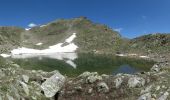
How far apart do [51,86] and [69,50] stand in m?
170

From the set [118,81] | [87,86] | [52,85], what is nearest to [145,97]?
[118,81]

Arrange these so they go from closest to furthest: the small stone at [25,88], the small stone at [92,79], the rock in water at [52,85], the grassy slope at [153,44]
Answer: the small stone at [25,88]
the rock in water at [52,85]
the small stone at [92,79]
the grassy slope at [153,44]

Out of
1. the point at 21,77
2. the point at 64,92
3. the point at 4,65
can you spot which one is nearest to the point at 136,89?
the point at 64,92

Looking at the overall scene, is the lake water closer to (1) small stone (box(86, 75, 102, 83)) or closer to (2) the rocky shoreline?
(1) small stone (box(86, 75, 102, 83))

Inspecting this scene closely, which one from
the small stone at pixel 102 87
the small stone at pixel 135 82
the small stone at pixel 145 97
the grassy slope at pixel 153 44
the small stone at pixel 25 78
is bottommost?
the small stone at pixel 145 97

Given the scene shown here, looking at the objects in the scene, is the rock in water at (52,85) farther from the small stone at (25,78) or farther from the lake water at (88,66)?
the lake water at (88,66)

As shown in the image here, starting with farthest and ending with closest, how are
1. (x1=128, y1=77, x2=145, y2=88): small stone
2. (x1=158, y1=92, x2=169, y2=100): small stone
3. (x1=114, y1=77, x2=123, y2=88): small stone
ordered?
(x1=114, y1=77, x2=123, y2=88): small stone < (x1=128, y1=77, x2=145, y2=88): small stone < (x1=158, y1=92, x2=169, y2=100): small stone

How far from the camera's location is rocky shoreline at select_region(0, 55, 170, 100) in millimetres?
24703

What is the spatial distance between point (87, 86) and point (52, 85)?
3.22 m

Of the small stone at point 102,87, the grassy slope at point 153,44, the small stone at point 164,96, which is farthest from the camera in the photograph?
the grassy slope at point 153,44

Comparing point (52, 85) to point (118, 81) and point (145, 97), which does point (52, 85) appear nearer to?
point (118, 81)

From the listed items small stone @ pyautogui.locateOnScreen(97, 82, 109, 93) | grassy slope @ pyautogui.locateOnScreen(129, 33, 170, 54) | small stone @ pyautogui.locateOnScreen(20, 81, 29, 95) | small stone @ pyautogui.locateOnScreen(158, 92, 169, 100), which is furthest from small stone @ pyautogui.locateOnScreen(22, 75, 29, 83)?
grassy slope @ pyautogui.locateOnScreen(129, 33, 170, 54)

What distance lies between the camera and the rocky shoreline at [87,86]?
Result: 24.7 metres

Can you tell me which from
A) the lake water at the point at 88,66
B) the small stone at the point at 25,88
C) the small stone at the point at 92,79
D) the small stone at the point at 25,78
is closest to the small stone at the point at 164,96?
the small stone at the point at 92,79
